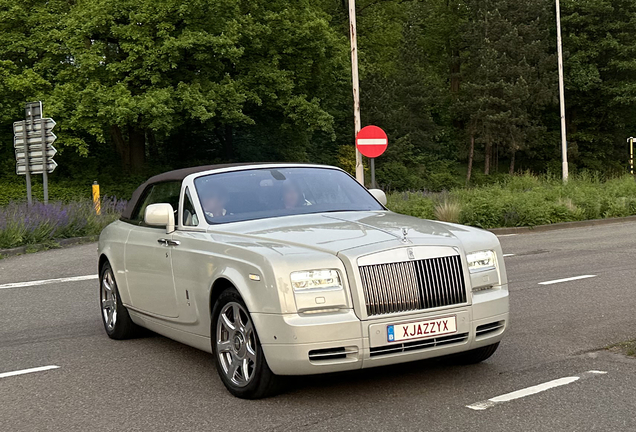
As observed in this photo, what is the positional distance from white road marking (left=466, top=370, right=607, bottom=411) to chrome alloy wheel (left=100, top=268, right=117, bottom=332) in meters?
4.12

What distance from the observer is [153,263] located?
7461 millimetres

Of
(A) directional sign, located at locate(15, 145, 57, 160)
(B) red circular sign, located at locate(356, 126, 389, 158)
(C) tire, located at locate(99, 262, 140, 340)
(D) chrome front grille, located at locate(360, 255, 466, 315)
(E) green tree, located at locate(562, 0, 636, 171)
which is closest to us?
(D) chrome front grille, located at locate(360, 255, 466, 315)

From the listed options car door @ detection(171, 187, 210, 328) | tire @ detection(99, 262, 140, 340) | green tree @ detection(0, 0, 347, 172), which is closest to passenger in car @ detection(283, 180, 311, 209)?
car door @ detection(171, 187, 210, 328)

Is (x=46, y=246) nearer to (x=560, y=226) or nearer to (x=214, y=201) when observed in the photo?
(x=560, y=226)

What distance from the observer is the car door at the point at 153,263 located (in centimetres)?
718

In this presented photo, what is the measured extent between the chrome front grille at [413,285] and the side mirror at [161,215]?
2.13 metres

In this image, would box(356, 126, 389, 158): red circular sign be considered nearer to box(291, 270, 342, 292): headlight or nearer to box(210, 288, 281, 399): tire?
box(210, 288, 281, 399): tire

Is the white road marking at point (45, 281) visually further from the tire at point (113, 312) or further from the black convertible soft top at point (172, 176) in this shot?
the black convertible soft top at point (172, 176)

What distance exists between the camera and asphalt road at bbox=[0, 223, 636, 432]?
536cm

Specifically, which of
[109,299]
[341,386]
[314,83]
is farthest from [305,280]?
[314,83]

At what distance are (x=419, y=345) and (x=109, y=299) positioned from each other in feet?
13.2

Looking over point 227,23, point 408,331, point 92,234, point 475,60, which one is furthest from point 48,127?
point 475,60

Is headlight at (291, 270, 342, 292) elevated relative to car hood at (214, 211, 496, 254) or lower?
lower

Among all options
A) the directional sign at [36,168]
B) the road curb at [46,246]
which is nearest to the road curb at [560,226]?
the road curb at [46,246]
